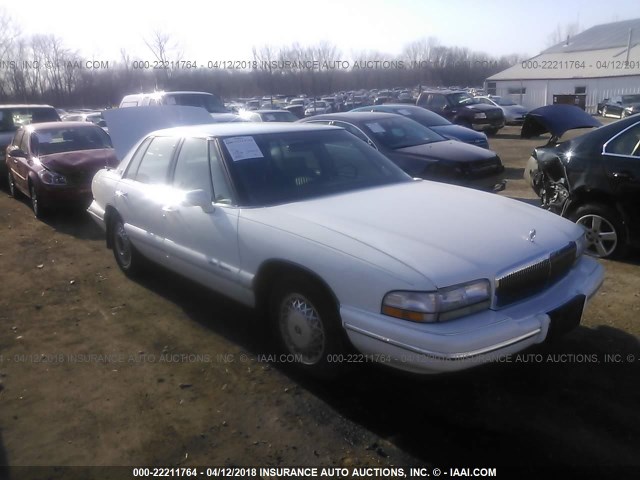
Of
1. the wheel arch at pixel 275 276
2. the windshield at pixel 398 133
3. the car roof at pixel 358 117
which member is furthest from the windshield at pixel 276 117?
the wheel arch at pixel 275 276

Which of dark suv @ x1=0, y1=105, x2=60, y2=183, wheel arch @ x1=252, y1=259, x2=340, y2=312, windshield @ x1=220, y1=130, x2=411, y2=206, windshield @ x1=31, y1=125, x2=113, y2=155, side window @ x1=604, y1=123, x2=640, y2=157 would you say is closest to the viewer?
wheel arch @ x1=252, y1=259, x2=340, y2=312

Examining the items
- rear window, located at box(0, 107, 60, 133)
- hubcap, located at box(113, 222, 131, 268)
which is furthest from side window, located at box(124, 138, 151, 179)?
rear window, located at box(0, 107, 60, 133)

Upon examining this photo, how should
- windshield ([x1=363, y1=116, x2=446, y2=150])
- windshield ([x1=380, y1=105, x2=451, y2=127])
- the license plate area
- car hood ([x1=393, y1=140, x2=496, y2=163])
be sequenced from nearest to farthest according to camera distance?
1. the license plate area
2. car hood ([x1=393, y1=140, x2=496, y2=163])
3. windshield ([x1=363, y1=116, x2=446, y2=150])
4. windshield ([x1=380, y1=105, x2=451, y2=127])

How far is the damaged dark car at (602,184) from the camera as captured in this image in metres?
5.12

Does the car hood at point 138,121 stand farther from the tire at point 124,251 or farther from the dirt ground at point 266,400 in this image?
the dirt ground at point 266,400

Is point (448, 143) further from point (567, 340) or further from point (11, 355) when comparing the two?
point (11, 355)

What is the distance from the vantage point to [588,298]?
3367 mm

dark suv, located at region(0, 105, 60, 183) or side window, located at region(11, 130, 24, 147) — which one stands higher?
dark suv, located at region(0, 105, 60, 183)

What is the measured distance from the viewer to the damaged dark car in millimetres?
5117

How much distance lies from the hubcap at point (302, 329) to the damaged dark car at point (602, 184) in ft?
11.5

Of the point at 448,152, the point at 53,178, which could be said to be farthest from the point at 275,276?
the point at 53,178

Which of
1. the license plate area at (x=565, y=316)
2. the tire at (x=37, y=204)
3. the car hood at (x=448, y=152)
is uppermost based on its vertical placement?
the car hood at (x=448, y=152)

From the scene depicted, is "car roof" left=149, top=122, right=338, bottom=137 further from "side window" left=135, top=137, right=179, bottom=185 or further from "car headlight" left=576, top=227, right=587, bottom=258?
"car headlight" left=576, top=227, right=587, bottom=258

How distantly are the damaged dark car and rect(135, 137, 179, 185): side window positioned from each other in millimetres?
3979
